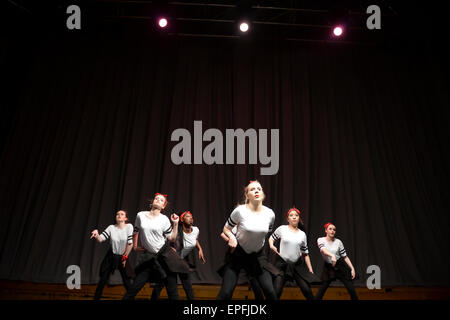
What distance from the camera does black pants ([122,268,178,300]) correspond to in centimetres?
394

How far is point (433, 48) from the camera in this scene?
8.59m

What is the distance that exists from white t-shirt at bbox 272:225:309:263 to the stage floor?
58.1 inches

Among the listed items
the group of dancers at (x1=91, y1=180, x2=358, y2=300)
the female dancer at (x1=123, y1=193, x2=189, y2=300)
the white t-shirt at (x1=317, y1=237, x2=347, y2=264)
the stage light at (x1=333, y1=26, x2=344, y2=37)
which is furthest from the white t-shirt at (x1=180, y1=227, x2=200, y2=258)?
the stage light at (x1=333, y1=26, x2=344, y2=37)

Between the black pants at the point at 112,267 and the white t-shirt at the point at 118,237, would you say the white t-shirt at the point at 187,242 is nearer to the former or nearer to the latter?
the white t-shirt at the point at 118,237

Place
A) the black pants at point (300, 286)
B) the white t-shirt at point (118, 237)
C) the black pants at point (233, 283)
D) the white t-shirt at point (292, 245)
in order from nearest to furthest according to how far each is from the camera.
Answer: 1. the black pants at point (233, 283)
2. the black pants at point (300, 286)
3. the white t-shirt at point (292, 245)
4. the white t-shirt at point (118, 237)

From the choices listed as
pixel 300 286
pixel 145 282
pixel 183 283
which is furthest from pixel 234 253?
pixel 300 286

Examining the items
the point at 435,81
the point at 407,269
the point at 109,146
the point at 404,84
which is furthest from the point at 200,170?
the point at 435,81

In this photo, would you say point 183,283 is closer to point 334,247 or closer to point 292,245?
point 292,245

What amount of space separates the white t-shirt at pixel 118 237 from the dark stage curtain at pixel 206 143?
1.82 metres

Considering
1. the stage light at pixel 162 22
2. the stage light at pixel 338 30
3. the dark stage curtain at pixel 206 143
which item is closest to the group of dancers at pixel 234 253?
the dark stage curtain at pixel 206 143

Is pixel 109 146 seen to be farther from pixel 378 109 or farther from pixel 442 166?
pixel 442 166

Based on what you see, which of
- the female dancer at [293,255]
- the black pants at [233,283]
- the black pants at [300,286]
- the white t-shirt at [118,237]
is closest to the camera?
the black pants at [233,283]

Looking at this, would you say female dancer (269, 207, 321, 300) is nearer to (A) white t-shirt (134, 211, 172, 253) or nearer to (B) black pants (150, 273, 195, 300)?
(B) black pants (150, 273, 195, 300)

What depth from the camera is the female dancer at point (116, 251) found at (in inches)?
194
